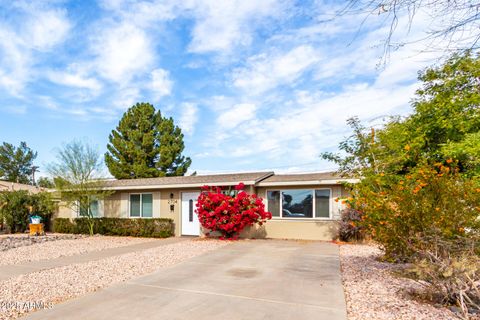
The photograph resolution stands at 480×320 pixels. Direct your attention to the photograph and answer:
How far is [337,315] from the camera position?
4.27 meters

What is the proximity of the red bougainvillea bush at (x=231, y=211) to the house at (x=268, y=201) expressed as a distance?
93cm

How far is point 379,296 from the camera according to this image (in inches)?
198

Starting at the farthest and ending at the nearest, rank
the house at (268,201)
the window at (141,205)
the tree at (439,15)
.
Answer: the window at (141,205), the house at (268,201), the tree at (439,15)

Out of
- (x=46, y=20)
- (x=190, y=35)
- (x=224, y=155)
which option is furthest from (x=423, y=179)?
(x=224, y=155)

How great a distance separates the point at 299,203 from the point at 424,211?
24.0ft

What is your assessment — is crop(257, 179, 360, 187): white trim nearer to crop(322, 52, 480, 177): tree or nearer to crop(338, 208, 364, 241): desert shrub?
crop(322, 52, 480, 177): tree

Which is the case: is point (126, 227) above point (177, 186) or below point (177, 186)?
below

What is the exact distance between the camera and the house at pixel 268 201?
41.3ft

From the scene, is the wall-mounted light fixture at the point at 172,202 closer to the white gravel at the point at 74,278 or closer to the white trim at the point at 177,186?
the white trim at the point at 177,186

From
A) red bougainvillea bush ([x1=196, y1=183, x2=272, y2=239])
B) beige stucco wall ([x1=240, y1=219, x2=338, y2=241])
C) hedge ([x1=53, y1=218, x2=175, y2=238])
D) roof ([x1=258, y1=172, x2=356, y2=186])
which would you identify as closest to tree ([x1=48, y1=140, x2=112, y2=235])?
hedge ([x1=53, y1=218, x2=175, y2=238])

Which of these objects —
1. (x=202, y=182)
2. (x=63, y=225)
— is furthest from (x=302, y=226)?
(x=63, y=225)

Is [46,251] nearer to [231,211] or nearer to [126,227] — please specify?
[126,227]

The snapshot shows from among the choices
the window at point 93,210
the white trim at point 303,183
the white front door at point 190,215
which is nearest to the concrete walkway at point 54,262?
the white front door at point 190,215

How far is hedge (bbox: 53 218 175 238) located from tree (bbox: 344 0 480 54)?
1279cm
